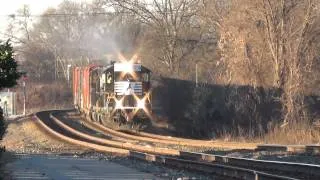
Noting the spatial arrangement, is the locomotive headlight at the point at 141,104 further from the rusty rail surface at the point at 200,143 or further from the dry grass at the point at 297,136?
the dry grass at the point at 297,136

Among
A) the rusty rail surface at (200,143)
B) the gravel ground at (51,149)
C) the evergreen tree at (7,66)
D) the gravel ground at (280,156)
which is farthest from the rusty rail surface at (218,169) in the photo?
the evergreen tree at (7,66)

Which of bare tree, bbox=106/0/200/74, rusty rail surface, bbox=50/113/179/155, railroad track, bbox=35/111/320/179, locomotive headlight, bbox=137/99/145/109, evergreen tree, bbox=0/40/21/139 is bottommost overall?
rusty rail surface, bbox=50/113/179/155

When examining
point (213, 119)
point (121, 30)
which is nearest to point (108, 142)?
point (213, 119)

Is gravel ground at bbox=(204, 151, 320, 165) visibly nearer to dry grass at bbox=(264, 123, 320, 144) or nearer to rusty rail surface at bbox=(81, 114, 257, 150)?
rusty rail surface at bbox=(81, 114, 257, 150)

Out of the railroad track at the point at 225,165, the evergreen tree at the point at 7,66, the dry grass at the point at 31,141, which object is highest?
the evergreen tree at the point at 7,66

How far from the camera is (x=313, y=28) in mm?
36656

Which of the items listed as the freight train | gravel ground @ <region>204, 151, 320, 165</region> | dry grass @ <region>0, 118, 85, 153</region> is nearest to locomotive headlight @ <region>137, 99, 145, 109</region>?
the freight train

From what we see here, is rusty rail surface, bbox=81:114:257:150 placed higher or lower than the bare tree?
lower

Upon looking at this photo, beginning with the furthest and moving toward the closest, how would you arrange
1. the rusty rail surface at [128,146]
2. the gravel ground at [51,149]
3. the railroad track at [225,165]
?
the rusty rail surface at [128,146] < the gravel ground at [51,149] < the railroad track at [225,165]

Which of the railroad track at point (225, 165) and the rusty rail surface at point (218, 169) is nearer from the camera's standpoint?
the rusty rail surface at point (218, 169)

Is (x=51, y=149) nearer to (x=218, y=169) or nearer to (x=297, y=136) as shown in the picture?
(x=218, y=169)

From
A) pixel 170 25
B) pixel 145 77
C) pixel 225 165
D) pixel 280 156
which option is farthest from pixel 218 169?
pixel 170 25

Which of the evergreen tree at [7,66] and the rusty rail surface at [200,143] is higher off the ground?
the evergreen tree at [7,66]

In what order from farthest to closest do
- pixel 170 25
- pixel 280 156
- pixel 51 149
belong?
pixel 170 25, pixel 51 149, pixel 280 156
